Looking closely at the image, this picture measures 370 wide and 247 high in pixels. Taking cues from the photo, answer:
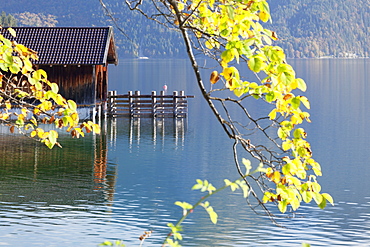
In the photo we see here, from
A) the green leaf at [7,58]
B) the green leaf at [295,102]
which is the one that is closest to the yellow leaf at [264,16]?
the green leaf at [295,102]

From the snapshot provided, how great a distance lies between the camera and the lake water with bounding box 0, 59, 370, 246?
14523mm

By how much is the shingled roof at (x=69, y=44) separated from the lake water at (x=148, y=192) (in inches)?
163

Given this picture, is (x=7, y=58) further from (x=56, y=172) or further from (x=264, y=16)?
(x=56, y=172)

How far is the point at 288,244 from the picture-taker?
14.0 m

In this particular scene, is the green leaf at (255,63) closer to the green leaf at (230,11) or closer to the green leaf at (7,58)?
the green leaf at (230,11)

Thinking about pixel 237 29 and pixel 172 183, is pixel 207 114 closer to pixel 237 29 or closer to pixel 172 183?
pixel 172 183

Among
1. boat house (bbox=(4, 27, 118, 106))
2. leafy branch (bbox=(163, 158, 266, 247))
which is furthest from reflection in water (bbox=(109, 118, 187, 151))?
leafy branch (bbox=(163, 158, 266, 247))

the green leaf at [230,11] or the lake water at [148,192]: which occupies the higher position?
the green leaf at [230,11]

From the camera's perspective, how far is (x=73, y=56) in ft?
116

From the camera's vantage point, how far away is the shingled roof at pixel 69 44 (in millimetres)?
35312

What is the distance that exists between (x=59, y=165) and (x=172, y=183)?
4.43m

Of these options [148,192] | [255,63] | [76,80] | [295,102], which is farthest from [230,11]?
[76,80]

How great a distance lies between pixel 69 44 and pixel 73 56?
1.15m

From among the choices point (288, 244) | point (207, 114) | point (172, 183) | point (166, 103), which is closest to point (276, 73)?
point (288, 244)
